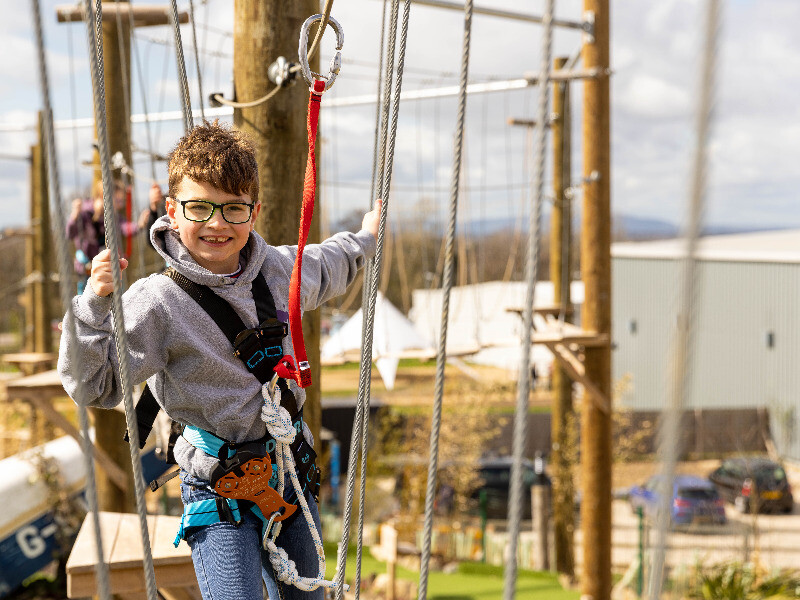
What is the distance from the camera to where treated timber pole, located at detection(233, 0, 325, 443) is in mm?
2336

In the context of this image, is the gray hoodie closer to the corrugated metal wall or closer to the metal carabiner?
the metal carabiner

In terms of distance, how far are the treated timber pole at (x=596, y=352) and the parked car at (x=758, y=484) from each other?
8.00 m

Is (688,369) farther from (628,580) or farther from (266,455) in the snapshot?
(628,580)

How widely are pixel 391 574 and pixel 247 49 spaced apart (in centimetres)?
613

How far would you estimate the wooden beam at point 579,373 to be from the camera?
560cm

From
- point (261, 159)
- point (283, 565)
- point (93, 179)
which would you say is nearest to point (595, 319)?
point (93, 179)

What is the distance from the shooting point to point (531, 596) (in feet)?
27.2

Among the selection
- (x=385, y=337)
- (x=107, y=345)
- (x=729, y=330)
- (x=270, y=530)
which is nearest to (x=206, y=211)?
(x=107, y=345)

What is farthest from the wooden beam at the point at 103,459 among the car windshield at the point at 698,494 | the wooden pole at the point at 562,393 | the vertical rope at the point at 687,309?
the car windshield at the point at 698,494

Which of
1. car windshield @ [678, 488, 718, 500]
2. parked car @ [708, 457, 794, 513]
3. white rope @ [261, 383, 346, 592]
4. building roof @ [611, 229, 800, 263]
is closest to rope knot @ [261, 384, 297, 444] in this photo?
white rope @ [261, 383, 346, 592]

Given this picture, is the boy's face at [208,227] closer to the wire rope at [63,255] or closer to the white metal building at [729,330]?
the wire rope at [63,255]

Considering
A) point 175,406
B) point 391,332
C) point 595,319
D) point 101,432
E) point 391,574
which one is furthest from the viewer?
point 391,332

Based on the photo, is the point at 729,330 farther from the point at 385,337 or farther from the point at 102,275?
the point at 102,275

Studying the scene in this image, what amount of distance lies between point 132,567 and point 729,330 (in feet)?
64.8
